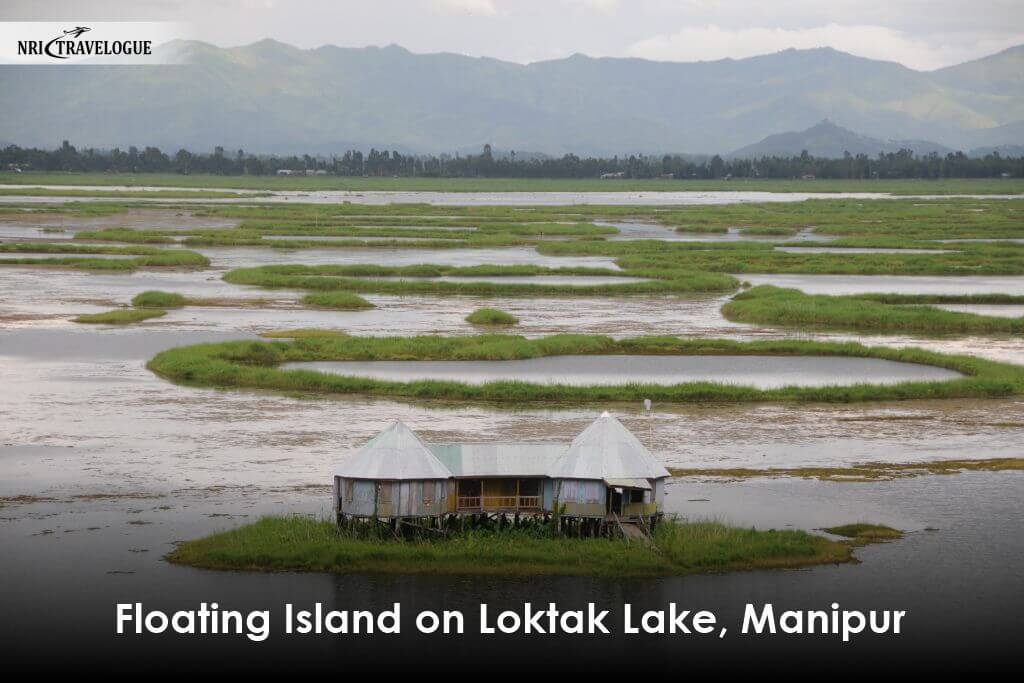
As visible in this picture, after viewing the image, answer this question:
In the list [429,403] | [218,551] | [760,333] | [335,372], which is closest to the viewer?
[218,551]

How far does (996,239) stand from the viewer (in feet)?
298

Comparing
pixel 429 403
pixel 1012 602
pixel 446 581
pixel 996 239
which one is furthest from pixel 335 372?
pixel 996 239

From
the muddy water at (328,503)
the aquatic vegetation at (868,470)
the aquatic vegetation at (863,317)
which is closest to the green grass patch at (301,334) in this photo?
the muddy water at (328,503)

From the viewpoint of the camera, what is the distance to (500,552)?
2209cm

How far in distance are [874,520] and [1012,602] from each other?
486cm

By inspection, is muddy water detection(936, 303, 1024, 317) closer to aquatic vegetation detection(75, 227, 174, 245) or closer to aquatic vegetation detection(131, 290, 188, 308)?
aquatic vegetation detection(131, 290, 188, 308)

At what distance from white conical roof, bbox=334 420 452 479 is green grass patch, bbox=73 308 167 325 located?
29.3 meters

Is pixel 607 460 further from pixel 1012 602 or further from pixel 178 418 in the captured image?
pixel 178 418

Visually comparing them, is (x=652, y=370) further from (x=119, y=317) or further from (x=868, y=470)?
(x=119, y=317)

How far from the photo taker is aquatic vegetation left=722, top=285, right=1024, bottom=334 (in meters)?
50.9

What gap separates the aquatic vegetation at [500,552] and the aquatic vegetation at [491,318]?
27.6 meters

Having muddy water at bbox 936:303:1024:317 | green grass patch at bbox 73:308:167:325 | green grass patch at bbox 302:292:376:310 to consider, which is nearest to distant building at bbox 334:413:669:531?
green grass patch at bbox 73:308:167:325

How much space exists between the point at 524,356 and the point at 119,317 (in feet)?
56.1

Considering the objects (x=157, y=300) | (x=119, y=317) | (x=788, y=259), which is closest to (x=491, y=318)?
(x=119, y=317)
